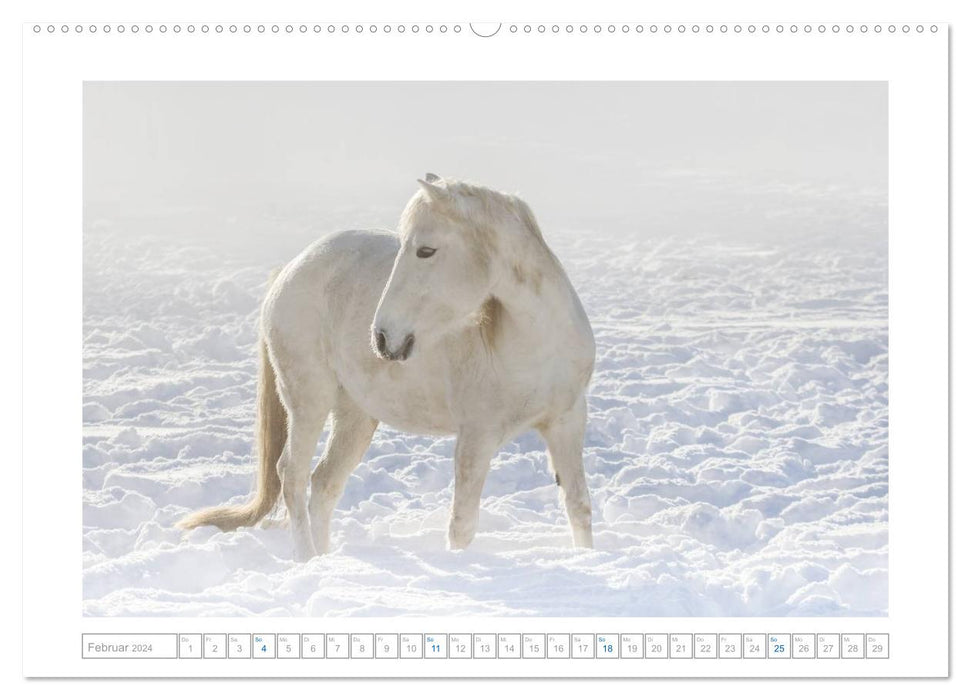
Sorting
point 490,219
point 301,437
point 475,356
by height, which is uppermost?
point 490,219

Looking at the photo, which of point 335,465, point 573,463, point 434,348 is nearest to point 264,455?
point 335,465

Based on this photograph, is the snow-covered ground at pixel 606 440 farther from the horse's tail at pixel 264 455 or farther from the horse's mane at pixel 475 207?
the horse's mane at pixel 475 207

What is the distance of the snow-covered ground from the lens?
3.87 metres

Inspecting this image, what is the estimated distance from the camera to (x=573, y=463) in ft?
13.7

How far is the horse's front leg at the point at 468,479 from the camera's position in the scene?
13.2 ft

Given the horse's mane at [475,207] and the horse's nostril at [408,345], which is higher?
the horse's mane at [475,207]

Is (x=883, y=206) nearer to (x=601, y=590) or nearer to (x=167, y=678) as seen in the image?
(x=601, y=590)

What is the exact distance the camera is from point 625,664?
11.2ft

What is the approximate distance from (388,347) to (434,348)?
0.30 m

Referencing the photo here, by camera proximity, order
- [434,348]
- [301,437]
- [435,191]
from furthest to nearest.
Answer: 1. [301,437]
2. [434,348]
3. [435,191]

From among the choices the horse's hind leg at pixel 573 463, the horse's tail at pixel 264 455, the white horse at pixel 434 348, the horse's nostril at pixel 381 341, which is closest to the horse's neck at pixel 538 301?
the white horse at pixel 434 348

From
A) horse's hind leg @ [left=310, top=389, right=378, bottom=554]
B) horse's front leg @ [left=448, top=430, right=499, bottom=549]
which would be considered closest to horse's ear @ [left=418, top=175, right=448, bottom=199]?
horse's front leg @ [left=448, top=430, right=499, bottom=549]

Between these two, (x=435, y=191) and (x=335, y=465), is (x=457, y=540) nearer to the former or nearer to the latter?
(x=335, y=465)
